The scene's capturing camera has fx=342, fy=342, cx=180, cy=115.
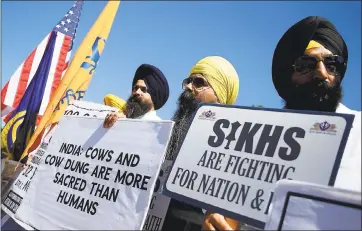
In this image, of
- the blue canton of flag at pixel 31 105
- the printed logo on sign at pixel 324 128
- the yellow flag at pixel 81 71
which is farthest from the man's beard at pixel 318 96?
the blue canton of flag at pixel 31 105

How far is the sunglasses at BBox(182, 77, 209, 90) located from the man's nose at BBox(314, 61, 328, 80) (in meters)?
1.27

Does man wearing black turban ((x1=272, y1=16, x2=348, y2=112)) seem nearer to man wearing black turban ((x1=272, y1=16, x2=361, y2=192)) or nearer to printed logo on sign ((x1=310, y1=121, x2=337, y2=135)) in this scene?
man wearing black turban ((x1=272, y1=16, x2=361, y2=192))

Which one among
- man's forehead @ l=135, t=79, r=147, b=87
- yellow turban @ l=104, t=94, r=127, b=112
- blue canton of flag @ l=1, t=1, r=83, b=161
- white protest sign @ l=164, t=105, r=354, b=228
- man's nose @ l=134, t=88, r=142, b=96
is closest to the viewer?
white protest sign @ l=164, t=105, r=354, b=228

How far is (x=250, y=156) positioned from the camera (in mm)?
1757

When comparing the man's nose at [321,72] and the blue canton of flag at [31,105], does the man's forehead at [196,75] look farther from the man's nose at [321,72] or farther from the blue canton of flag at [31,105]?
the blue canton of flag at [31,105]

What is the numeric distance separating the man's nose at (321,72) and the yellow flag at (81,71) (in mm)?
3230

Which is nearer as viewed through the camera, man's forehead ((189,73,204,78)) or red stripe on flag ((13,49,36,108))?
man's forehead ((189,73,204,78))

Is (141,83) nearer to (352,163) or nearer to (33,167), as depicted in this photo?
(33,167)

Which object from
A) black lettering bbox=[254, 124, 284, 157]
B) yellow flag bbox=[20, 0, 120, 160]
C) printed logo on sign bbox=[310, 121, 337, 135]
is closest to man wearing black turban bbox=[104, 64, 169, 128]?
yellow flag bbox=[20, 0, 120, 160]

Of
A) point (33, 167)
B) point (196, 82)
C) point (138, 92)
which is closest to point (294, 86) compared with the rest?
point (196, 82)

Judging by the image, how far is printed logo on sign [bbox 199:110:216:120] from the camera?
2074 millimetres

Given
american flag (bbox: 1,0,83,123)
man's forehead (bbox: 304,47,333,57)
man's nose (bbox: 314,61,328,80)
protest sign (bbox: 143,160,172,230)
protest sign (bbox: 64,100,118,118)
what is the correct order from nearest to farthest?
protest sign (bbox: 143,160,172,230) < man's nose (bbox: 314,61,328,80) < man's forehead (bbox: 304,47,333,57) < protest sign (bbox: 64,100,118,118) < american flag (bbox: 1,0,83,123)

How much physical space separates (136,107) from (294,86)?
2.20 metres

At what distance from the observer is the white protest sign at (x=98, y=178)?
6.46ft
